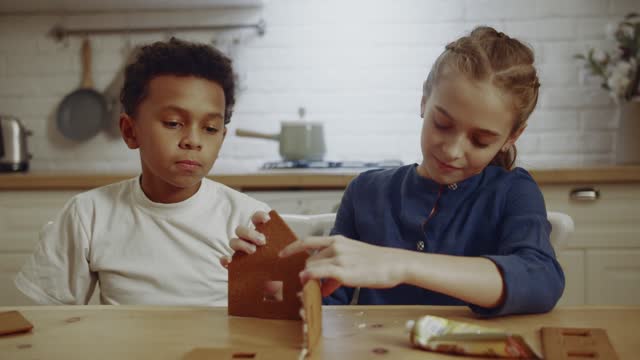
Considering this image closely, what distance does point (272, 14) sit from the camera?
2783mm

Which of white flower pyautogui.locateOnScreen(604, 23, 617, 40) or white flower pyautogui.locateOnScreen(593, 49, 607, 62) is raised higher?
white flower pyautogui.locateOnScreen(604, 23, 617, 40)

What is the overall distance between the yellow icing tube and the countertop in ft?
4.54

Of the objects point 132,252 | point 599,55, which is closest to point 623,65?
point 599,55

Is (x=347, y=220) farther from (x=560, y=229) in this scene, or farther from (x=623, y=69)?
(x=623, y=69)

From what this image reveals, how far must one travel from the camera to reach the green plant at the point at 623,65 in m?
2.48

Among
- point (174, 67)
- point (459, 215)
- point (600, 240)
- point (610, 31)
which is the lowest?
point (600, 240)

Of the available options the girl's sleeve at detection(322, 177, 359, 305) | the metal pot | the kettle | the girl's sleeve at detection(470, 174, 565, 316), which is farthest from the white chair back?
the kettle

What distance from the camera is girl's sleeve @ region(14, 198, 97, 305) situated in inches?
49.0

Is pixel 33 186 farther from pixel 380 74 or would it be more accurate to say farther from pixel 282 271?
pixel 282 271

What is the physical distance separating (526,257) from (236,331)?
1.36 feet

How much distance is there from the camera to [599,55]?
262 centimetres

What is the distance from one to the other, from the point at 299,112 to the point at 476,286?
1.84 metres

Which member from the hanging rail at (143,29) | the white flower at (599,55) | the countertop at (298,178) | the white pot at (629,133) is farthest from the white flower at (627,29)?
the hanging rail at (143,29)

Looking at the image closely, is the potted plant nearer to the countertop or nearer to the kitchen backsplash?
the kitchen backsplash
